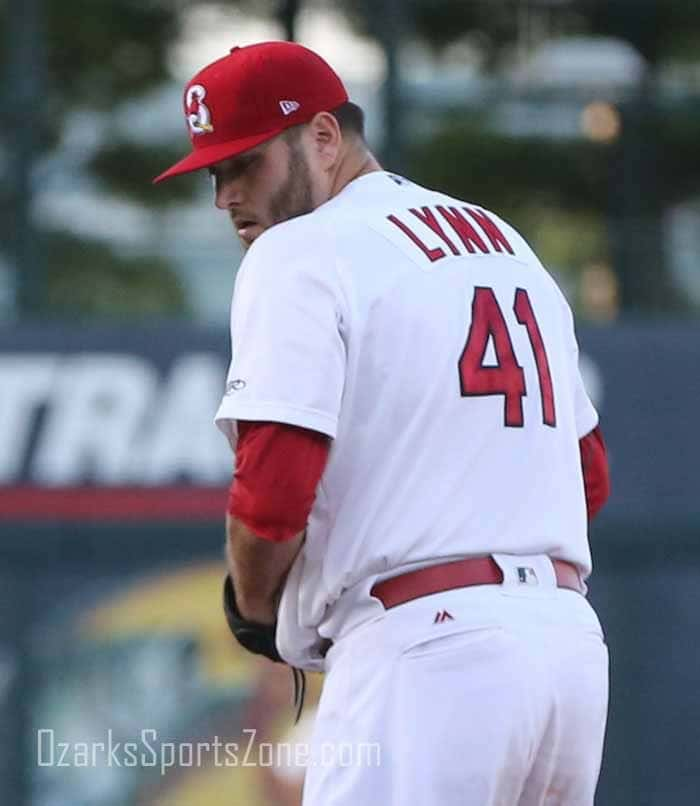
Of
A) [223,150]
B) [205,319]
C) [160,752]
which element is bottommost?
[160,752]

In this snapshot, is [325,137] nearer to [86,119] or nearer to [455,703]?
[455,703]

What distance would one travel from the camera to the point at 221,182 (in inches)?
115

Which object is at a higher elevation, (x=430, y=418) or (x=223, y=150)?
(x=223, y=150)

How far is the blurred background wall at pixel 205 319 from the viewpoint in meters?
6.04

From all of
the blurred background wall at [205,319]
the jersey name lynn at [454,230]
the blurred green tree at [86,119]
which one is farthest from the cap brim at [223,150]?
the blurred green tree at [86,119]

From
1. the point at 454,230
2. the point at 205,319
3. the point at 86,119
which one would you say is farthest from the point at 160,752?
the point at 454,230

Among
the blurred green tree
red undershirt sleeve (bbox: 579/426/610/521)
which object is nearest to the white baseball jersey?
red undershirt sleeve (bbox: 579/426/610/521)

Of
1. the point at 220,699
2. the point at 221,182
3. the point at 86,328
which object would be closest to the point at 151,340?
the point at 86,328

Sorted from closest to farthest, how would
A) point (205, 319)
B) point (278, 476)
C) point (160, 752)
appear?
point (278, 476)
point (160, 752)
point (205, 319)

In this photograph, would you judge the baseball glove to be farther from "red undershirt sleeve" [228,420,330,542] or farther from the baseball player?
"red undershirt sleeve" [228,420,330,542]

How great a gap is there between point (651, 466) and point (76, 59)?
286 cm

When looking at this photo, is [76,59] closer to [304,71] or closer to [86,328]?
[86,328]

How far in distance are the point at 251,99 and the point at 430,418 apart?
0.60 meters

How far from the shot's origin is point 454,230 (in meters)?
2.90
